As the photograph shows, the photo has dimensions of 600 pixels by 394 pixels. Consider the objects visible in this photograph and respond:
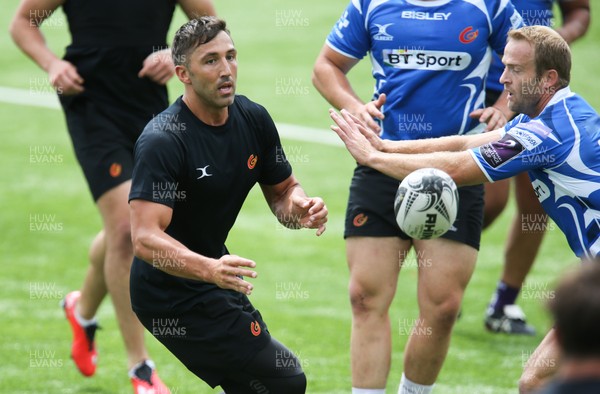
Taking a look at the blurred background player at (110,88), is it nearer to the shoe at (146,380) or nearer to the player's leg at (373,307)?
the shoe at (146,380)

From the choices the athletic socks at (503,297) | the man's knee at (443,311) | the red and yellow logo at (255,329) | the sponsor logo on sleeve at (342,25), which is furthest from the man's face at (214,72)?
the athletic socks at (503,297)

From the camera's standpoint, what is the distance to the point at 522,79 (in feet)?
17.0

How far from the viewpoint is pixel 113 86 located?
7.04 m

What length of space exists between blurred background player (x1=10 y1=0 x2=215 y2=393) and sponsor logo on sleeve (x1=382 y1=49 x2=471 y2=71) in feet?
5.23

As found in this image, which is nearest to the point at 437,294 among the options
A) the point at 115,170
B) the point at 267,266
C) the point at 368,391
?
the point at 368,391

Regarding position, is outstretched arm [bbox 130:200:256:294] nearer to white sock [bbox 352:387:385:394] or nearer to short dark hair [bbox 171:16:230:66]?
short dark hair [bbox 171:16:230:66]

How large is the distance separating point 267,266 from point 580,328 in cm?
790

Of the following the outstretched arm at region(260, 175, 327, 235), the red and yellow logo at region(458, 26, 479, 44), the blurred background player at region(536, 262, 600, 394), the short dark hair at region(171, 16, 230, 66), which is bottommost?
the outstretched arm at region(260, 175, 327, 235)

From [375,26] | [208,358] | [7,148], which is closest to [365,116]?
[375,26]

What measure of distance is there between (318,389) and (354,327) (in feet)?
3.69

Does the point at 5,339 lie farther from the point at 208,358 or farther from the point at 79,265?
Result: the point at 208,358

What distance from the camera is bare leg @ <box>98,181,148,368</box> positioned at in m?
6.71

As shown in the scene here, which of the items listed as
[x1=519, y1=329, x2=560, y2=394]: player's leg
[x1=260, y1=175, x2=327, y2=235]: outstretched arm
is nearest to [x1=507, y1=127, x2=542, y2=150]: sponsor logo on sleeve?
[x1=519, y1=329, x2=560, y2=394]: player's leg

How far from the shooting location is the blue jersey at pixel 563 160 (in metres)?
4.99
